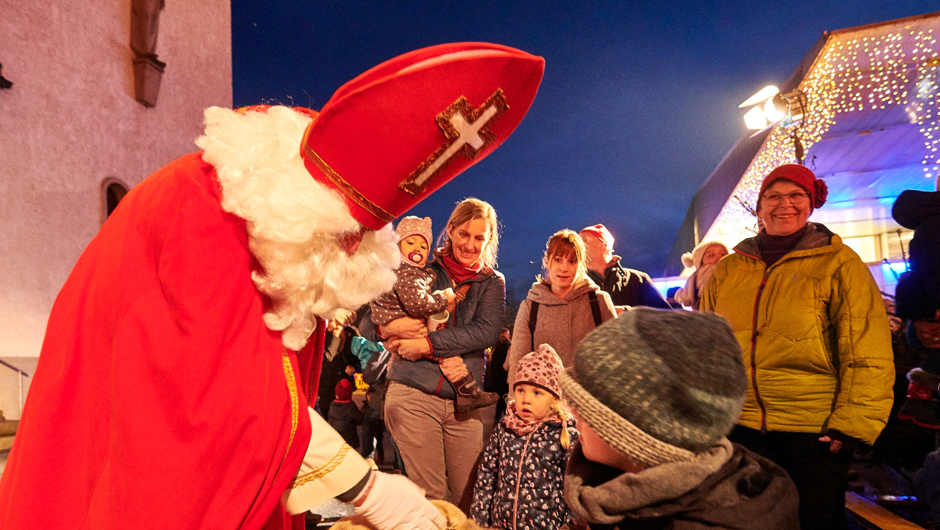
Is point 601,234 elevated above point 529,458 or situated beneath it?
elevated above

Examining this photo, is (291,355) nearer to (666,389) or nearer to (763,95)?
(666,389)

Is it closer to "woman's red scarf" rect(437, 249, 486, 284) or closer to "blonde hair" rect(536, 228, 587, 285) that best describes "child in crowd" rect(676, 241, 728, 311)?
"blonde hair" rect(536, 228, 587, 285)

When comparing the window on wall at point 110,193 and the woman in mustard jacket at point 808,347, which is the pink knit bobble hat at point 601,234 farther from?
the window on wall at point 110,193

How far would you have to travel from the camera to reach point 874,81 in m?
7.13

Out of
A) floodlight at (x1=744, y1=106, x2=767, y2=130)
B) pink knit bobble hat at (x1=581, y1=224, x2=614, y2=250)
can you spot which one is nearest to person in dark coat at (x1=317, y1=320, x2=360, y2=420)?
pink knit bobble hat at (x1=581, y1=224, x2=614, y2=250)

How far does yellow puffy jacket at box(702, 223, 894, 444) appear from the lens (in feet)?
7.33

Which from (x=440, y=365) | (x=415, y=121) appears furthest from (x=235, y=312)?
(x=440, y=365)

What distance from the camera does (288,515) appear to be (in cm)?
126

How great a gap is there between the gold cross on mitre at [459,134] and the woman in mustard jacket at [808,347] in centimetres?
206

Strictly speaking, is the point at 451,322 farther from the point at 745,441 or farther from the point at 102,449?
the point at 102,449

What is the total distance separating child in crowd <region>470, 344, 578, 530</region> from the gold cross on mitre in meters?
2.14

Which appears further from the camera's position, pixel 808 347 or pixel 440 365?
pixel 440 365

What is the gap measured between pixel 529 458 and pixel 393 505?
185 centimetres

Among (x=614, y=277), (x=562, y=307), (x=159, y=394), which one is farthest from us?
(x=614, y=277)
